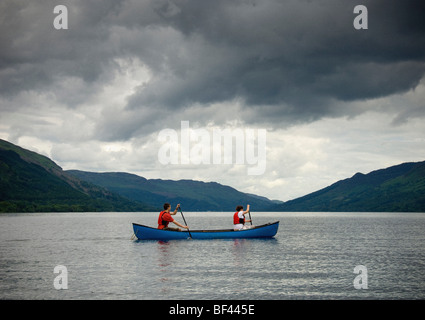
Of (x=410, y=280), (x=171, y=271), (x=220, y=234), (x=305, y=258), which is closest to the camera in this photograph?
(x=410, y=280)

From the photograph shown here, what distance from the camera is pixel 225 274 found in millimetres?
29359

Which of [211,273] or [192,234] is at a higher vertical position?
[192,234]

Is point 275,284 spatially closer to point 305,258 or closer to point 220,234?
point 305,258

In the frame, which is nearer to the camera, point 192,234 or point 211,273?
point 211,273

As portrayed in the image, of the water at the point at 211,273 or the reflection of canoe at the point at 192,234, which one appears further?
the reflection of canoe at the point at 192,234

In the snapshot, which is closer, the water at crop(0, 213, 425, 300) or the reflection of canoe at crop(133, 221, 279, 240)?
the water at crop(0, 213, 425, 300)
